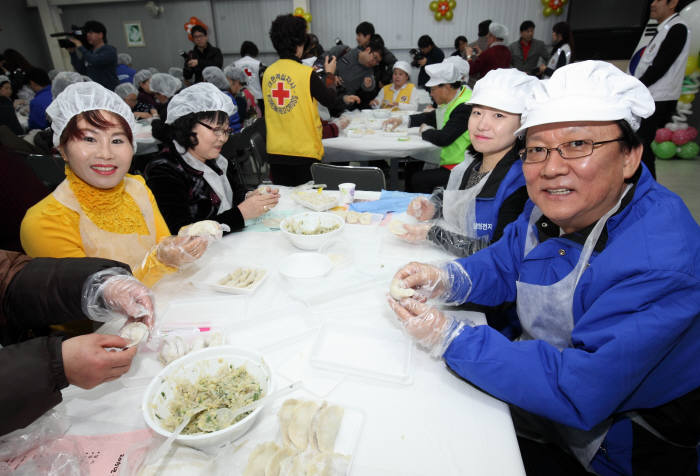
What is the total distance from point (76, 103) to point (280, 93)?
2.56 meters

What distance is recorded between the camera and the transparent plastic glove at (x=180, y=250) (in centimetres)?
167

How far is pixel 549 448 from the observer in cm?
138

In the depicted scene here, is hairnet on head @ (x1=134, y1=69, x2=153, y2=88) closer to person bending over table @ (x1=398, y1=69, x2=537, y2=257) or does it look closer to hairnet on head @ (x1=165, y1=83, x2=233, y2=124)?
hairnet on head @ (x1=165, y1=83, x2=233, y2=124)

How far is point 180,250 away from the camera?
1665mm

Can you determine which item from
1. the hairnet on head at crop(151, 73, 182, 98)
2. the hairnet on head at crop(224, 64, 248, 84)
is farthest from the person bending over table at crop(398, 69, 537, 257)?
the hairnet on head at crop(151, 73, 182, 98)

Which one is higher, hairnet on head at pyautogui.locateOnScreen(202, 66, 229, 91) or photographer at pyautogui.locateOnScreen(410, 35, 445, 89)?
photographer at pyautogui.locateOnScreen(410, 35, 445, 89)

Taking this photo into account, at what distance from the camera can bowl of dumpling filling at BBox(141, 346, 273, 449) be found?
35.5 inches

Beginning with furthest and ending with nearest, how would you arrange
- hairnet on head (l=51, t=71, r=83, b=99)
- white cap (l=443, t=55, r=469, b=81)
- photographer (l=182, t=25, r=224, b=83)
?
photographer (l=182, t=25, r=224, b=83) < hairnet on head (l=51, t=71, r=83, b=99) < white cap (l=443, t=55, r=469, b=81)

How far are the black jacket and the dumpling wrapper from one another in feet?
4.66

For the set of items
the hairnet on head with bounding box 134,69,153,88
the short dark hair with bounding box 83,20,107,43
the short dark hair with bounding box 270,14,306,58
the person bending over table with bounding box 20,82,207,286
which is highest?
the short dark hair with bounding box 83,20,107,43

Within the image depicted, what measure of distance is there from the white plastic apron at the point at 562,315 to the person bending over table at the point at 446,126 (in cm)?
278

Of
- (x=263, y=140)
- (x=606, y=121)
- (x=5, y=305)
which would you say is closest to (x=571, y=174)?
(x=606, y=121)

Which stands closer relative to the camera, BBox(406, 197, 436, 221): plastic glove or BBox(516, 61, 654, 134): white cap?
BBox(516, 61, 654, 134): white cap

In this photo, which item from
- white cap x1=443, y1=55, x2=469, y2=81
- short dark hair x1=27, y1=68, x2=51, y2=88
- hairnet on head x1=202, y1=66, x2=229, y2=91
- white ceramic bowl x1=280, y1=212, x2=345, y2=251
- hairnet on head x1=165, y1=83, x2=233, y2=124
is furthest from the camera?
hairnet on head x1=202, y1=66, x2=229, y2=91
